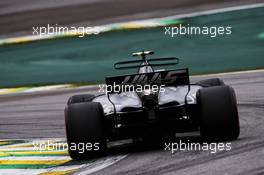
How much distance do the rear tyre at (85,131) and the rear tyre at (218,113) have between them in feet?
3.93

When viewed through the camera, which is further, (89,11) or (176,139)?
(89,11)

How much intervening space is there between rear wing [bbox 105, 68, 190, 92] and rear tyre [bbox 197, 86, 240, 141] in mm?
711

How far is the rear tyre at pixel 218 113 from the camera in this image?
9.70 meters

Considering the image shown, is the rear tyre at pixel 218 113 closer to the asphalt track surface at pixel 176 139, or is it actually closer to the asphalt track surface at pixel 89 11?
the asphalt track surface at pixel 176 139

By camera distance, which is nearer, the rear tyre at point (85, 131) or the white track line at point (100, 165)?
the white track line at point (100, 165)

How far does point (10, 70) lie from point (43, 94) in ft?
14.9

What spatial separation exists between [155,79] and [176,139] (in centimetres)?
97

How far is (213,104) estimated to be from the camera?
31.9 feet

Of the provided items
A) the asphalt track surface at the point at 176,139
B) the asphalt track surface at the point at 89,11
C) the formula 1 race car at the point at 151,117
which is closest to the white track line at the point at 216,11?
the asphalt track surface at the point at 89,11

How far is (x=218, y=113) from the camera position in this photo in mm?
9711

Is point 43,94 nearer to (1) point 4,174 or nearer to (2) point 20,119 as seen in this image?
(2) point 20,119

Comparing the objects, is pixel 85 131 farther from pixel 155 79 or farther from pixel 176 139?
pixel 176 139

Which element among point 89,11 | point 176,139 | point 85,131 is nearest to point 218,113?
point 176,139

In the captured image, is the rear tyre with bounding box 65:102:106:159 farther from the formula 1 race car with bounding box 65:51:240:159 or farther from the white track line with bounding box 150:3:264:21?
the white track line with bounding box 150:3:264:21
